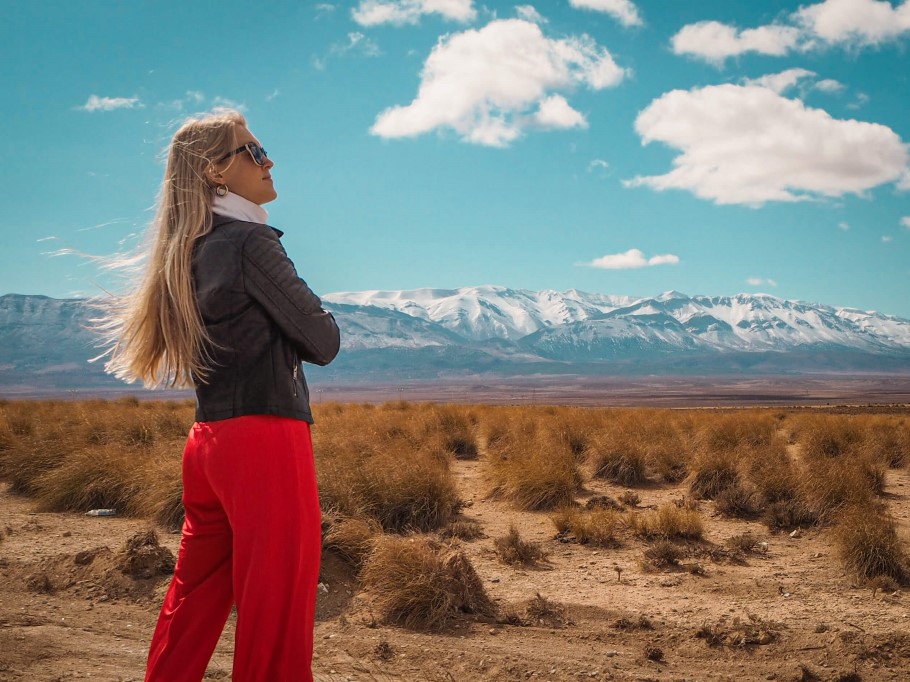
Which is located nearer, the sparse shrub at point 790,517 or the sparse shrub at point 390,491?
the sparse shrub at point 390,491

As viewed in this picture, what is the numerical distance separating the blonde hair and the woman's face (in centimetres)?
3

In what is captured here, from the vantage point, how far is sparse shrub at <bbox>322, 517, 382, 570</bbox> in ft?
19.6

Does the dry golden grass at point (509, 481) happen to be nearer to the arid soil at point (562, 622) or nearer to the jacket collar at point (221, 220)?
the arid soil at point (562, 622)

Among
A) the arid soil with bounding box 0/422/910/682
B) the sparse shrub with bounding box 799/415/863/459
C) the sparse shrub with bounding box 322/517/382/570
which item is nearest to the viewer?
the arid soil with bounding box 0/422/910/682

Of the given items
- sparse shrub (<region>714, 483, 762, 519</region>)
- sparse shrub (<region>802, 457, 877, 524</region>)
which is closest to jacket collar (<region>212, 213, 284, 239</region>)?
sparse shrub (<region>802, 457, 877, 524</region>)

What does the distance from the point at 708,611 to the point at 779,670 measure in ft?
3.38

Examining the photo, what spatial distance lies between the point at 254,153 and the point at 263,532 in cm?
117

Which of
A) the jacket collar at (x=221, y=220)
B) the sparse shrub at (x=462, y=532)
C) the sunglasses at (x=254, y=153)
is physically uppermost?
the sunglasses at (x=254, y=153)

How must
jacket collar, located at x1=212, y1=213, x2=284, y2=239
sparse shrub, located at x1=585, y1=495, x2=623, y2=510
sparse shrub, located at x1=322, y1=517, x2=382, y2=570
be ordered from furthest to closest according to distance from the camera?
sparse shrub, located at x1=585, y1=495, x2=623, y2=510, sparse shrub, located at x1=322, y1=517, x2=382, y2=570, jacket collar, located at x1=212, y1=213, x2=284, y2=239

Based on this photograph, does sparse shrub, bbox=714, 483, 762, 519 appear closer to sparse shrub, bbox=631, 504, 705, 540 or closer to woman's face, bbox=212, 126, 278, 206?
sparse shrub, bbox=631, 504, 705, 540

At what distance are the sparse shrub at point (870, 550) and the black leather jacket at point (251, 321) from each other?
5661mm

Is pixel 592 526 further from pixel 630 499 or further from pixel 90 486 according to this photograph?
pixel 90 486

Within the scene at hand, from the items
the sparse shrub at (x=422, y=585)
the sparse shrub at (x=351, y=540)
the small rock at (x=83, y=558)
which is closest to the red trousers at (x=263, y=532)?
the sparse shrub at (x=422, y=585)

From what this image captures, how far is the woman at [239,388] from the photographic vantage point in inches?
77.7
